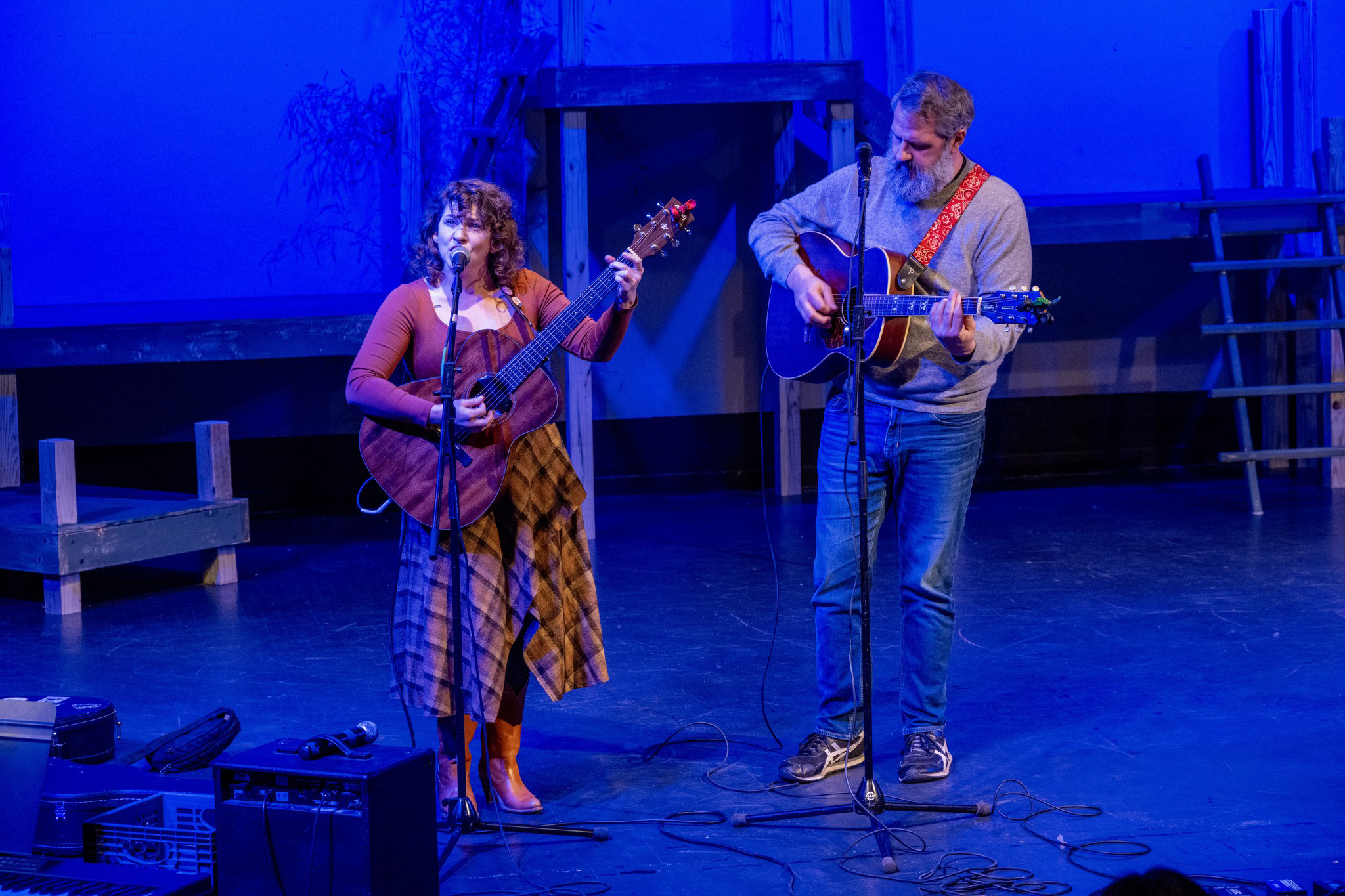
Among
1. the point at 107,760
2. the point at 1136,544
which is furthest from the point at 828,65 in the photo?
the point at 107,760

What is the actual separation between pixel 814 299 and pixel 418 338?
1073mm

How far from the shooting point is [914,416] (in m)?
3.82

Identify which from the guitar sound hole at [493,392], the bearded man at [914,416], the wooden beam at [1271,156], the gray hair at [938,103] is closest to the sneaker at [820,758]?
the bearded man at [914,416]

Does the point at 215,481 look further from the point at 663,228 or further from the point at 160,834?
the point at 160,834

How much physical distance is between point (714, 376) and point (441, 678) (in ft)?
20.6

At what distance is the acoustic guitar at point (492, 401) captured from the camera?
11.6ft

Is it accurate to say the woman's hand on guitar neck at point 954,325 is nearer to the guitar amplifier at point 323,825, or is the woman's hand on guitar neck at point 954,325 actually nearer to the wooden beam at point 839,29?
the guitar amplifier at point 323,825

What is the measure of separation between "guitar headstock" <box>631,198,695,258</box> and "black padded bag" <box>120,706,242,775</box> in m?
1.73

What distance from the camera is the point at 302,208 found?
9.36 m

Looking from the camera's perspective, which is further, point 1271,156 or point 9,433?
point 1271,156

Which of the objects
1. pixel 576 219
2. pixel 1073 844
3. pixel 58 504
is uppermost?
pixel 576 219

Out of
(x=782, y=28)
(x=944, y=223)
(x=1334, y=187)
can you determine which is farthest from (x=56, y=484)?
(x=1334, y=187)

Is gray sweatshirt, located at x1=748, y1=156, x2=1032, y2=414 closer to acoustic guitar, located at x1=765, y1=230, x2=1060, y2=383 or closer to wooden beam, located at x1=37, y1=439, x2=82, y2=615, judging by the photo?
acoustic guitar, located at x1=765, y1=230, x2=1060, y2=383

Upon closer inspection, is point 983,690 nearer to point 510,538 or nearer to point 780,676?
point 780,676
